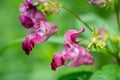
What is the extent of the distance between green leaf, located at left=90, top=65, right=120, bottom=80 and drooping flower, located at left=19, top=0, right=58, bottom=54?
1.24ft

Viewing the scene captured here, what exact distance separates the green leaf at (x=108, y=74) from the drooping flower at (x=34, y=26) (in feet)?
1.24

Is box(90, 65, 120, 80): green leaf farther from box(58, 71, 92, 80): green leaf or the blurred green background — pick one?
the blurred green background

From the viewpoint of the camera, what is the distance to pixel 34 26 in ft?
9.89

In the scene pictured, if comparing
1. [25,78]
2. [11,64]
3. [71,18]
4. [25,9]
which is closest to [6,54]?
[11,64]

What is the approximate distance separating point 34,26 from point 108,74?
56 cm

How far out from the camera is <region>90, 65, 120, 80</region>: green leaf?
3082 millimetres

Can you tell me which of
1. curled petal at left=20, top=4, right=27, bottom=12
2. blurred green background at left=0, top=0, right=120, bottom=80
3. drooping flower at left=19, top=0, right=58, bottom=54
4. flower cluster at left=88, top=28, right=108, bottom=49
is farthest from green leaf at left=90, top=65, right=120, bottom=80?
blurred green background at left=0, top=0, right=120, bottom=80

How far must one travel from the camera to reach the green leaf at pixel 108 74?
3.08m

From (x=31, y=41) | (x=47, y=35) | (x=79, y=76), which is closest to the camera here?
(x=31, y=41)

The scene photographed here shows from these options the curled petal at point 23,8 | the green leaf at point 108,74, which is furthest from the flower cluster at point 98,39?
the curled petal at point 23,8

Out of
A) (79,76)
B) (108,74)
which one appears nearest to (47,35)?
(108,74)

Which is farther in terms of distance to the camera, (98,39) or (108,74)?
(108,74)

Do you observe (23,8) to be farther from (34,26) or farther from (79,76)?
(79,76)

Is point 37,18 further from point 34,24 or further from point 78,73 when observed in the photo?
point 78,73
